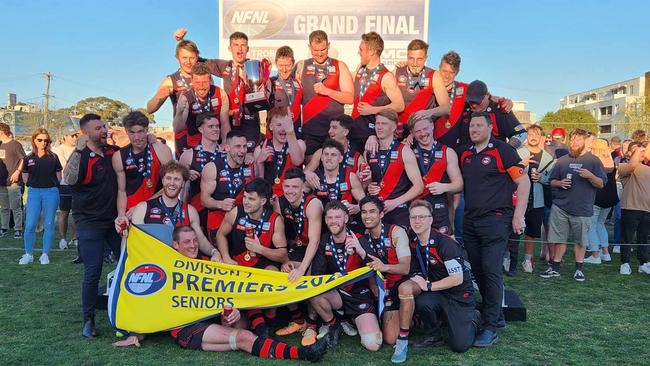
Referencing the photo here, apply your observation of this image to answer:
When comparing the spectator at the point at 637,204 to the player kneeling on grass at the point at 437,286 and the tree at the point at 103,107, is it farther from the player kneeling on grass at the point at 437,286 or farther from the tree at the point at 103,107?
the tree at the point at 103,107

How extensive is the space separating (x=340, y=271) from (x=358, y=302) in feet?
1.16

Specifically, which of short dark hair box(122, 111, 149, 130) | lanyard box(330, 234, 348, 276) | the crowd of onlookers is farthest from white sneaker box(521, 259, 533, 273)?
short dark hair box(122, 111, 149, 130)

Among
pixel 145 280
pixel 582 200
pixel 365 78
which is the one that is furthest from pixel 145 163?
pixel 582 200

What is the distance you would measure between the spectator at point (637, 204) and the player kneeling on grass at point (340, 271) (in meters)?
5.04

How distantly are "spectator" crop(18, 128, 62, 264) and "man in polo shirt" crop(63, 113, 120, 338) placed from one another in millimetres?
3472

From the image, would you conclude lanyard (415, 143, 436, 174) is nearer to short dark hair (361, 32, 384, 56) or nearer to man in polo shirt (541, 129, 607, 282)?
short dark hair (361, 32, 384, 56)

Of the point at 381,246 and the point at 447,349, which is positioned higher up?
the point at 381,246

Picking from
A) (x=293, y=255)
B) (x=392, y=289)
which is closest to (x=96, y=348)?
(x=293, y=255)

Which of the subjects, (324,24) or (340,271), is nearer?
(340,271)

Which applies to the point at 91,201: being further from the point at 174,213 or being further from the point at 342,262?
the point at 342,262

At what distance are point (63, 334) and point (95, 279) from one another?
0.61 m

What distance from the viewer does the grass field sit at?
4.10 m

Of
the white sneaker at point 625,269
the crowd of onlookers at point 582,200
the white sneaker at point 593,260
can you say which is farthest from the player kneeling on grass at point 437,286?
the white sneaker at point 593,260

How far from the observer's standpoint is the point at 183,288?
4.44 metres
